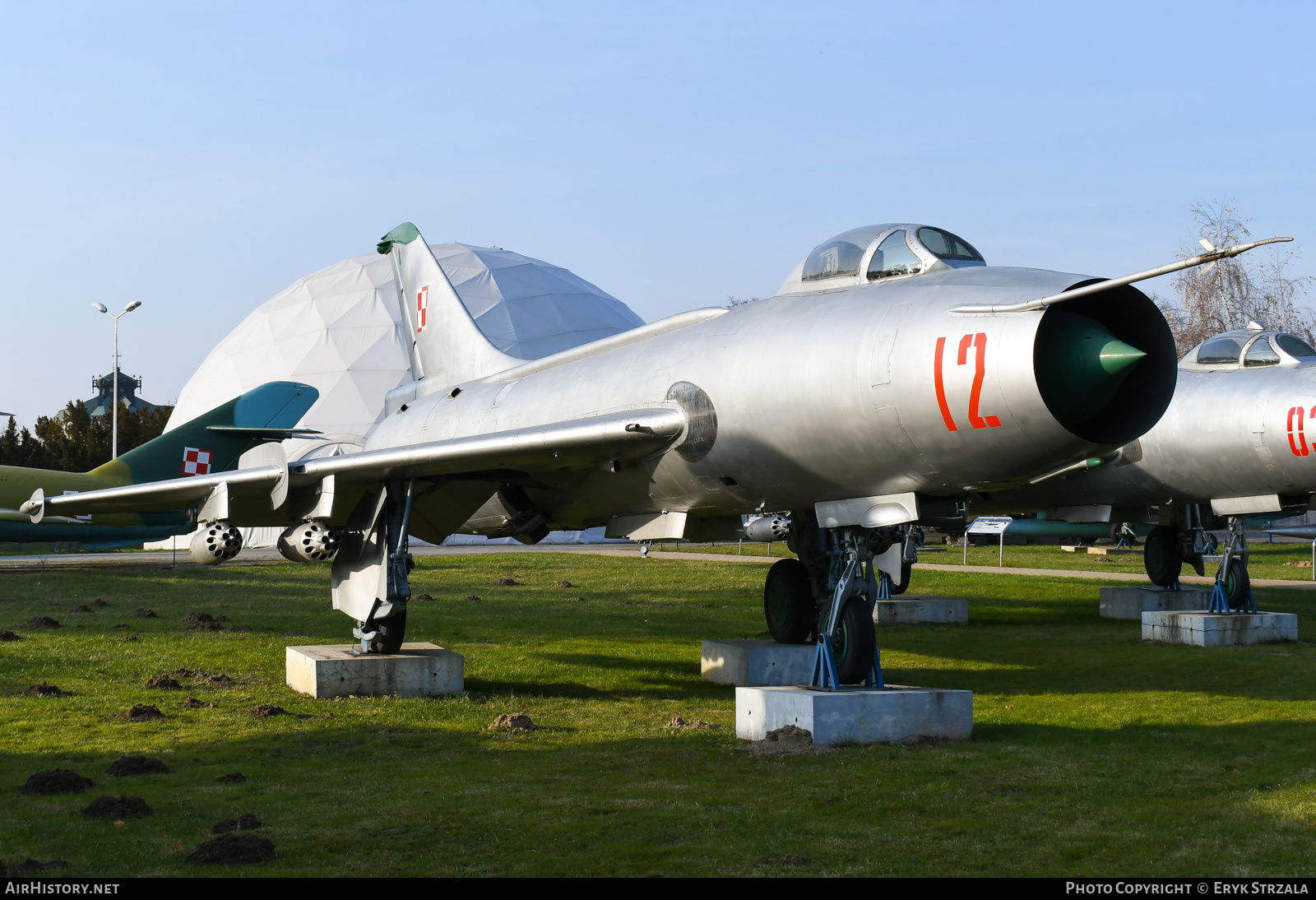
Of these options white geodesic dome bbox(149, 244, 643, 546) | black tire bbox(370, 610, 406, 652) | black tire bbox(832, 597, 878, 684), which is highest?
white geodesic dome bbox(149, 244, 643, 546)

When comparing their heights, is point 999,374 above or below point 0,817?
above

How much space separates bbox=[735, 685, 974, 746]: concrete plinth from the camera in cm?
848

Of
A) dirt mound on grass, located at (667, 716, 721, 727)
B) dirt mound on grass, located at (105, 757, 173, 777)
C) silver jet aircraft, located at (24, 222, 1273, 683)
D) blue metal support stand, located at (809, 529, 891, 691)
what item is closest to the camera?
silver jet aircraft, located at (24, 222, 1273, 683)

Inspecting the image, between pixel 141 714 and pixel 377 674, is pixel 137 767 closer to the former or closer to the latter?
pixel 141 714

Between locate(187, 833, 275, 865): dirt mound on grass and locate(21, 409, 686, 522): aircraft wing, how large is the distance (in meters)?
4.74

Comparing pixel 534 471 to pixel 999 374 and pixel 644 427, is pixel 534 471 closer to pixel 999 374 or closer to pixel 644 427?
pixel 644 427

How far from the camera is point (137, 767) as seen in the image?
25.7 ft

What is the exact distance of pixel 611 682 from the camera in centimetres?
1230

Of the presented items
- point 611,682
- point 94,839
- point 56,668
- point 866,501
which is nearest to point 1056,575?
point 611,682

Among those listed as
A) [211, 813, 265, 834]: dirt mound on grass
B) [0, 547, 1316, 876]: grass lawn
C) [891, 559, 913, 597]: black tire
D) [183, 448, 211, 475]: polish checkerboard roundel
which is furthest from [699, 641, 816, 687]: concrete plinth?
[183, 448, 211, 475]: polish checkerboard roundel

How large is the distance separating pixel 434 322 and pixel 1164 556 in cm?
1324

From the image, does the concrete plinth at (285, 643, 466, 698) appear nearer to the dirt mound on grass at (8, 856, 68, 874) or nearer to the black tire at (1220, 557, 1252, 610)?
the dirt mound on grass at (8, 856, 68, 874)

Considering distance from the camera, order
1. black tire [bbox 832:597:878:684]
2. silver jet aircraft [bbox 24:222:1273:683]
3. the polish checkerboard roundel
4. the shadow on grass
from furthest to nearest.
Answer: the polish checkerboard roundel < black tire [bbox 832:597:878:684] < silver jet aircraft [bbox 24:222:1273:683] < the shadow on grass

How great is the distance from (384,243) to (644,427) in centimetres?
913
